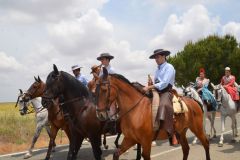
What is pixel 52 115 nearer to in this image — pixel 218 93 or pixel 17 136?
pixel 218 93

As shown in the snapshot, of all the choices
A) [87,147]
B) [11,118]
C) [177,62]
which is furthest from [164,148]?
[177,62]

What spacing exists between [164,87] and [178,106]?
0.72 meters

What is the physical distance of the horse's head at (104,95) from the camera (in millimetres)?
6402

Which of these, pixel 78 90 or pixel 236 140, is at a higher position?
pixel 78 90

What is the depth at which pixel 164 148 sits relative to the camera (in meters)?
11.8

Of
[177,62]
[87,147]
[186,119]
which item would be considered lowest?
[87,147]

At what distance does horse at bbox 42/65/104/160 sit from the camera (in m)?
8.48

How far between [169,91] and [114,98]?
4.34 feet

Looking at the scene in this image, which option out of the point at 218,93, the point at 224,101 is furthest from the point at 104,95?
the point at 224,101

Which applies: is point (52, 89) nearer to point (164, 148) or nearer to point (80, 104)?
point (80, 104)

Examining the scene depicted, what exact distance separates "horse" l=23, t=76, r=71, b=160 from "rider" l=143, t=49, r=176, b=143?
11.4 feet

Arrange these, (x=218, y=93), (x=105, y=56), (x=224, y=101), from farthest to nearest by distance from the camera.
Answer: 1. (x=224, y=101)
2. (x=218, y=93)
3. (x=105, y=56)

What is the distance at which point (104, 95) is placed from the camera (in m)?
6.48

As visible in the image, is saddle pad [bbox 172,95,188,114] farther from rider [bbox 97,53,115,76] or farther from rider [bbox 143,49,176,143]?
rider [bbox 97,53,115,76]
